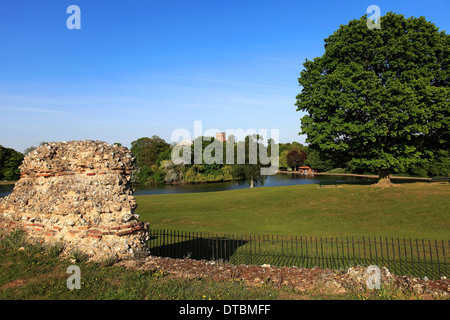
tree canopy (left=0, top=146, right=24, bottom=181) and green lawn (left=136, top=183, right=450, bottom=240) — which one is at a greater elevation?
tree canopy (left=0, top=146, right=24, bottom=181)

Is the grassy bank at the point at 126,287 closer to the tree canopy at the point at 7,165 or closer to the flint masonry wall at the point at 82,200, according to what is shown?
the flint masonry wall at the point at 82,200

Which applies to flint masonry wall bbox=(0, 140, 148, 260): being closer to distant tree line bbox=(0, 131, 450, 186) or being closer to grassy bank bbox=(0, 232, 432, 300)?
grassy bank bbox=(0, 232, 432, 300)

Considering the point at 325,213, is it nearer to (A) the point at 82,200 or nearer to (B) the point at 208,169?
(A) the point at 82,200

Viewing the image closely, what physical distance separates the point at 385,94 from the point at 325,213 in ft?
37.5

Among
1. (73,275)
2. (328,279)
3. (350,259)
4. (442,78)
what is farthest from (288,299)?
(442,78)

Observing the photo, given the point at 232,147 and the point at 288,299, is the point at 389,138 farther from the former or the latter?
the point at 232,147

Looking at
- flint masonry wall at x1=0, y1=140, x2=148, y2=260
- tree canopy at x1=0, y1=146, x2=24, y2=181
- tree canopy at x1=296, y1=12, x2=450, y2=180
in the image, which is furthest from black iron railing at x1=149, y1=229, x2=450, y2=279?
tree canopy at x1=0, y1=146, x2=24, y2=181

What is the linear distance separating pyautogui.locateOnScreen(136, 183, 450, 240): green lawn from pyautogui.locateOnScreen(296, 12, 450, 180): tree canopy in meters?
3.72

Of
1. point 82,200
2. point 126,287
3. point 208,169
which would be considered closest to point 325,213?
point 82,200

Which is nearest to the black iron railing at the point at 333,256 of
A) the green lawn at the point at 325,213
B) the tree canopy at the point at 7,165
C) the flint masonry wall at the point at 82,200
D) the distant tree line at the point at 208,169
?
the flint masonry wall at the point at 82,200

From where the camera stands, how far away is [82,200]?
8805 millimetres

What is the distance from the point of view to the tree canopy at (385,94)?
23.4 m

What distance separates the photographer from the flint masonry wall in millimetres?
8484

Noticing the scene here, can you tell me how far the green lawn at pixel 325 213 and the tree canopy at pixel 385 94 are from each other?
12.2 feet
